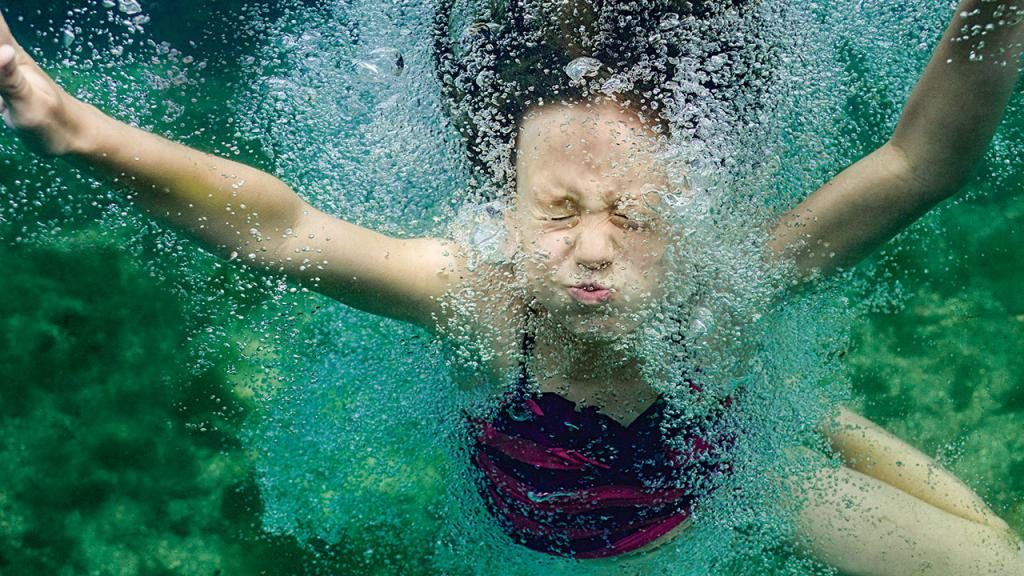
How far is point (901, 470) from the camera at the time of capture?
3.00m

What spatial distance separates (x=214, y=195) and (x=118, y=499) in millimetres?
3257

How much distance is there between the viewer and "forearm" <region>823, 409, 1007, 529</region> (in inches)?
117

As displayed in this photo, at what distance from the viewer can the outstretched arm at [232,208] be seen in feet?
5.70

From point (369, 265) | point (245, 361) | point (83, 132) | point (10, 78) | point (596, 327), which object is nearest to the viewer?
point (10, 78)

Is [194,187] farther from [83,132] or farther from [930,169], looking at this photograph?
[930,169]

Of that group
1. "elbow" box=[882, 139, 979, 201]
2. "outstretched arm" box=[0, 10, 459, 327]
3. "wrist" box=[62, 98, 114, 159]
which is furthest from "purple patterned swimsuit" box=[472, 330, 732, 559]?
"wrist" box=[62, 98, 114, 159]

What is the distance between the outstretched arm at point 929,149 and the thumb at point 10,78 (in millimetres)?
1797

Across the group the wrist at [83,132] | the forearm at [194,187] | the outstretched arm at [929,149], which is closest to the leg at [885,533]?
the outstretched arm at [929,149]

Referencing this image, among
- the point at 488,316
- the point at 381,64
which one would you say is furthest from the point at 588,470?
the point at 381,64

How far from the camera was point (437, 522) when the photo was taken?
4.39m

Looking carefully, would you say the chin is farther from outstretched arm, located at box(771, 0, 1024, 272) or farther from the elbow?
the elbow

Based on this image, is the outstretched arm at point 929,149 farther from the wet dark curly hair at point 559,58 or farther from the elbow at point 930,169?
the wet dark curly hair at point 559,58

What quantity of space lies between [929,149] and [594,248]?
2.60 ft

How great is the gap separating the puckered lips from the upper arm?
0.46 metres
